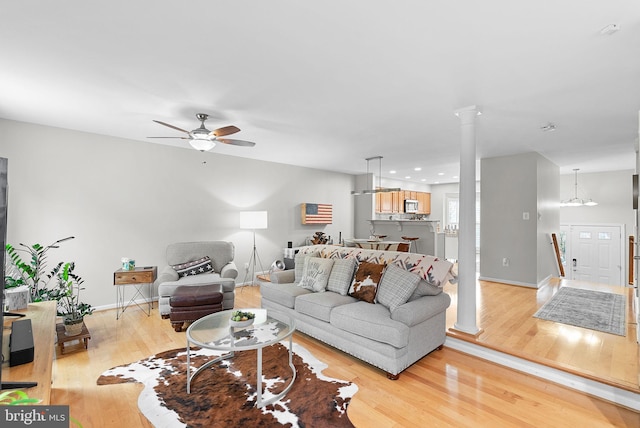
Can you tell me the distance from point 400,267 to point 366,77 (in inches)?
76.6

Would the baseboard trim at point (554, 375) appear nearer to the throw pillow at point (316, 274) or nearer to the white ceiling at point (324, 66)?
the throw pillow at point (316, 274)

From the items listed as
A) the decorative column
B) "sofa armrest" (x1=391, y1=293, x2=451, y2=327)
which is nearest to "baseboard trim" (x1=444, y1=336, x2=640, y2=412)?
the decorative column

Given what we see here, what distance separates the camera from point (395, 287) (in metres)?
2.97

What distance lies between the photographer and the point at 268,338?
2387mm

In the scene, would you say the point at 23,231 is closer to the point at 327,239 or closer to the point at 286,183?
the point at 286,183

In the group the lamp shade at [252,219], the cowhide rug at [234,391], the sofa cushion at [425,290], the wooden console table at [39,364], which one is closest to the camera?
the wooden console table at [39,364]

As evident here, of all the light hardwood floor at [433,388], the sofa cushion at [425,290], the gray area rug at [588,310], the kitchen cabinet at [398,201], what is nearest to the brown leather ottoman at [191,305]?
the light hardwood floor at [433,388]

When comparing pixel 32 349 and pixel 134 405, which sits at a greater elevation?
pixel 32 349

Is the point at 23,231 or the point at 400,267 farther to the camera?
the point at 23,231

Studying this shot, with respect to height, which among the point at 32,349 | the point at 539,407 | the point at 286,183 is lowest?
the point at 539,407

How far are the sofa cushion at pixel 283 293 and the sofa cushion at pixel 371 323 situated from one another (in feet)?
2.24

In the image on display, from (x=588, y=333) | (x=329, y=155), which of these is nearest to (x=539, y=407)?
(x=588, y=333)

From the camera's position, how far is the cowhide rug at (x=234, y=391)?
2.06 metres

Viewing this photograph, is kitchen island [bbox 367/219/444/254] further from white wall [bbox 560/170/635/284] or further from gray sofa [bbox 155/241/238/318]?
white wall [bbox 560/170/635/284]
